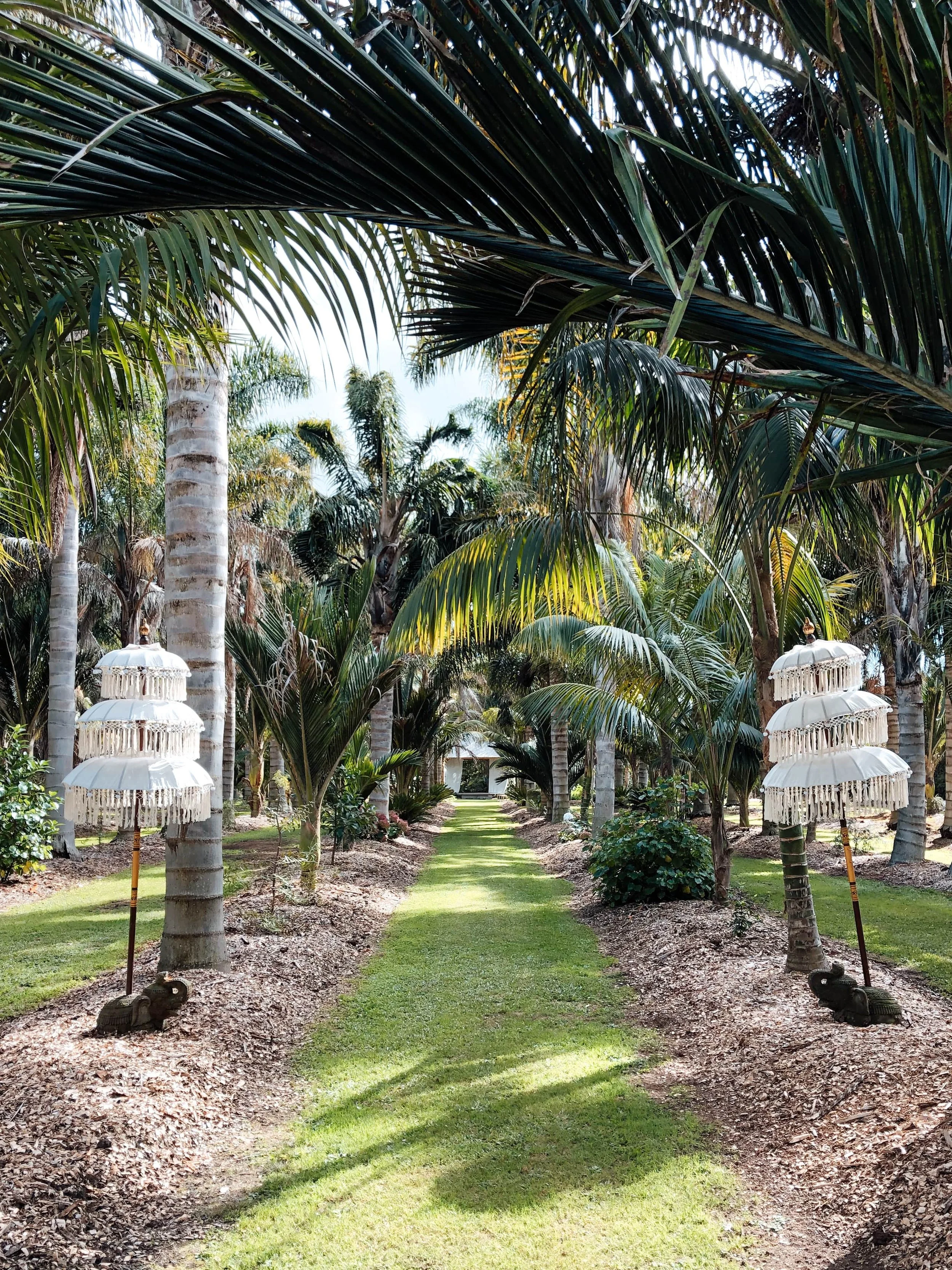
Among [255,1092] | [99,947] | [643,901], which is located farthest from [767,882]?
[255,1092]

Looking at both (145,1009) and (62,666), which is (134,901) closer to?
(145,1009)

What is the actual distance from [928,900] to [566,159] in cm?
1174

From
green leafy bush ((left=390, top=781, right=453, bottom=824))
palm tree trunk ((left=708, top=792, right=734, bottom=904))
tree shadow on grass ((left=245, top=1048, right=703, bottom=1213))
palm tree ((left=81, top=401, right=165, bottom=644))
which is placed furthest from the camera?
green leafy bush ((left=390, top=781, right=453, bottom=824))

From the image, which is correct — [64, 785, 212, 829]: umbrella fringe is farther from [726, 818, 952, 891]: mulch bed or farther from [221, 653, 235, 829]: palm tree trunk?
[221, 653, 235, 829]: palm tree trunk

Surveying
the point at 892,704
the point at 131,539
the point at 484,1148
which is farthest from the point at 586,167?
the point at 892,704

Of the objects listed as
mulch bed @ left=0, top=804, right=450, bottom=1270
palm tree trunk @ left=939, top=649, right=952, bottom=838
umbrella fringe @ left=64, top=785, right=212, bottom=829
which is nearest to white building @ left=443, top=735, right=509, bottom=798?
palm tree trunk @ left=939, top=649, right=952, bottom=838

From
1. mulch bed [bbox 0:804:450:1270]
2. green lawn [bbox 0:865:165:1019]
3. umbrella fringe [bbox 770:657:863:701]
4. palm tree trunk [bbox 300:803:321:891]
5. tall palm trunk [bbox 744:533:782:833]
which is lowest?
green lawn [bbox 0:865:165:1019]

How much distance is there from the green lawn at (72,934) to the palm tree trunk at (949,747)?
41.9 feet

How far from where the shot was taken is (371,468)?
811 inches

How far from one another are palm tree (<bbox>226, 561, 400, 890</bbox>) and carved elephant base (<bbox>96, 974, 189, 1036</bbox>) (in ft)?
13.3

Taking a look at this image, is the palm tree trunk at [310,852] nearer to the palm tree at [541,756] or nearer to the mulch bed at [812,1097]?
the mulch bed at [812,1097]

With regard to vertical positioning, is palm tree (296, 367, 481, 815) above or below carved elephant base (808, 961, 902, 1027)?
above

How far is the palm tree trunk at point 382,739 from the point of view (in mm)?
18359

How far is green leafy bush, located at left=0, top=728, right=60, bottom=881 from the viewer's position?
1260 cm
